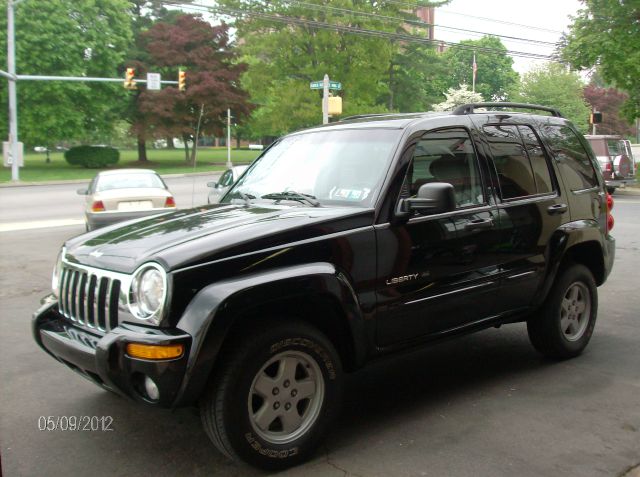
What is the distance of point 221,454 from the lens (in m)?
3.60

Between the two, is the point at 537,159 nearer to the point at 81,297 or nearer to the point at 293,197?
the point at 293,197

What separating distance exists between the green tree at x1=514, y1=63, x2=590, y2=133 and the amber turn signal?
164ft

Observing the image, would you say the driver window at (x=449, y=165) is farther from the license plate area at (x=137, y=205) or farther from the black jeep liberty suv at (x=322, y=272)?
the license plate area at (x=137, y=205)

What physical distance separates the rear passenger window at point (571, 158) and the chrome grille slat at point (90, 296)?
356 centimetres

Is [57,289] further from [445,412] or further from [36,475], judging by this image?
[445,412]

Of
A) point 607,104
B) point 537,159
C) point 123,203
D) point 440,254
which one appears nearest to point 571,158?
point 537,159

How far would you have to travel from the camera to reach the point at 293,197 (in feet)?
13.9

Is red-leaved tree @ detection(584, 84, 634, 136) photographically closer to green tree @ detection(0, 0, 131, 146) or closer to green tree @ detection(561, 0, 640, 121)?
green tree @ detection(561, 0, 640, 121)

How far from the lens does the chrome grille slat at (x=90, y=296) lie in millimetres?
3351

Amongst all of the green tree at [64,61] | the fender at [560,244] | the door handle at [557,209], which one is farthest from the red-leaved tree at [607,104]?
the door handle at [557,209]

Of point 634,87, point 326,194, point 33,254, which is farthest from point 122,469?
point 634,87

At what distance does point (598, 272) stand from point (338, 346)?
9.43 feet
